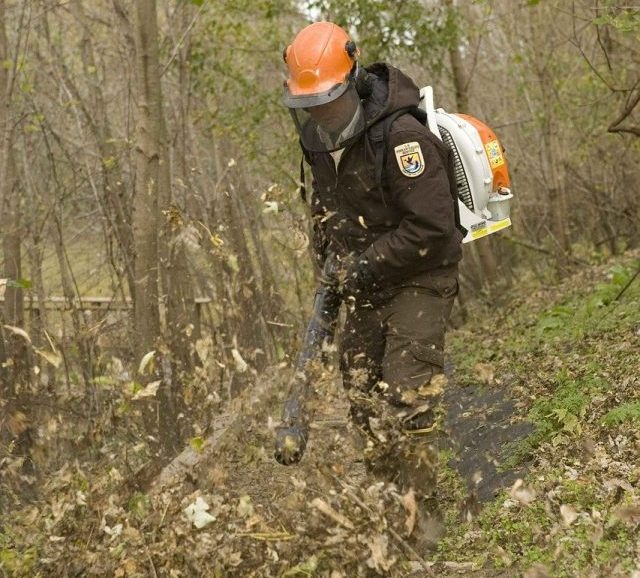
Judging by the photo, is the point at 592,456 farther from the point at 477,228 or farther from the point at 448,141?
the point at 448,141

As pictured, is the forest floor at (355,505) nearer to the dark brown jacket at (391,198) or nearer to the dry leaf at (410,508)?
the dry leaf at (410,508)

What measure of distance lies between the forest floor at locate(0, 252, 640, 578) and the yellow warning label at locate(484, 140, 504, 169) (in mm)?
1253

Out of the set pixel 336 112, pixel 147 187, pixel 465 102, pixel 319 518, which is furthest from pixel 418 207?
pixel 465 102

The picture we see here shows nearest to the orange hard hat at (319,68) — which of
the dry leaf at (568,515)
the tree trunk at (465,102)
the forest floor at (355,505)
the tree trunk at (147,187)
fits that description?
the forest floor at (355,505)

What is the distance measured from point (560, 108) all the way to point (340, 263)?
25.7ft

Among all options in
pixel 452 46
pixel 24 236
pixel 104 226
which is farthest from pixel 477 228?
pixel 452 46

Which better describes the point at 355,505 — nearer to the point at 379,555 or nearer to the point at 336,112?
the point at 379,555

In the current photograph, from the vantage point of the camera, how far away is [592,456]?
15.5 feet

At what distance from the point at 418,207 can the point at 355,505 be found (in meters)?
1.30

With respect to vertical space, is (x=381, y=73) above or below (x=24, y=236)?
above

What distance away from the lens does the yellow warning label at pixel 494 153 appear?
15.6 ft

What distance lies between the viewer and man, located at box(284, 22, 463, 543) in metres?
4.43

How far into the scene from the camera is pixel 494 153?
4.80m

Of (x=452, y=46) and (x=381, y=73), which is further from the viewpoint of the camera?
(x=452, y=46)
